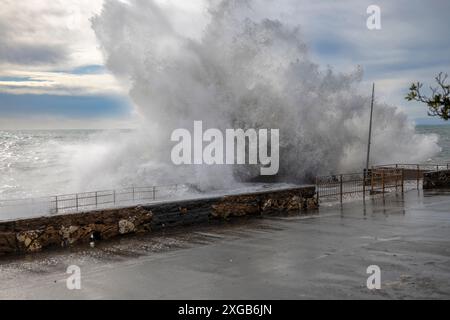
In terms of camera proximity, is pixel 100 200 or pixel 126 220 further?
pixel 100 200

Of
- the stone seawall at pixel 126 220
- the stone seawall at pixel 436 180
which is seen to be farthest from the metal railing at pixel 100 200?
the stone seawall at pixel 436 180

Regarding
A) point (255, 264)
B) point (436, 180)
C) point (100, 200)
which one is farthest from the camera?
point (100, 200)

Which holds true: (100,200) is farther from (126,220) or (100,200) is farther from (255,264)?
(255,264)

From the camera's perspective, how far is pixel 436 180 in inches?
759

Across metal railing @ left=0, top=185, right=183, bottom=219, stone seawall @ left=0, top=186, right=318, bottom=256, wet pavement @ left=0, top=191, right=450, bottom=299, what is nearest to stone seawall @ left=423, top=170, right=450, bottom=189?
stone seawall @ left=0, top=186, right=318, bottom=256

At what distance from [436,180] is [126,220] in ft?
45.6

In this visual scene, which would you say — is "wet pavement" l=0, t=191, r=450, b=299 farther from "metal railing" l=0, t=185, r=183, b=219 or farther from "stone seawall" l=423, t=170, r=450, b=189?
"metal railing" l=0, t=185, r=183, b=219

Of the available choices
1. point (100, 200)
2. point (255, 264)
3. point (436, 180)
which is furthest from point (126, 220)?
point (100, 200)

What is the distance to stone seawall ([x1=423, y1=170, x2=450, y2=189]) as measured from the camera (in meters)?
19.0

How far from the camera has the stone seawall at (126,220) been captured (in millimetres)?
8070

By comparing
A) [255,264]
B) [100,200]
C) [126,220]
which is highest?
[126,220]

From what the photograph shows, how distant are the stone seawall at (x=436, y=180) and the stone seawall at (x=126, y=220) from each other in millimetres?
8219
